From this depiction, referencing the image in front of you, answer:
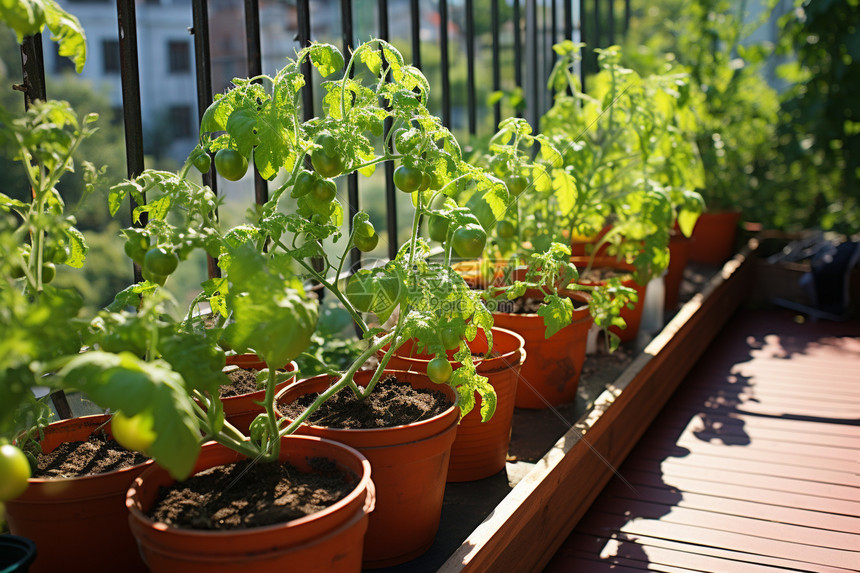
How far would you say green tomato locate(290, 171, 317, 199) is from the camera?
0.96 meters

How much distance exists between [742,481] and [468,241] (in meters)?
1.08

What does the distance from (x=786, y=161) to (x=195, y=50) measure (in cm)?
316

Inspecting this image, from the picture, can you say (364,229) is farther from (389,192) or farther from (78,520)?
(389,192)

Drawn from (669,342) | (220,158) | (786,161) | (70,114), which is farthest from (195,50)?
(786,161)

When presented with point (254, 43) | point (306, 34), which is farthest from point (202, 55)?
point (306, 34)

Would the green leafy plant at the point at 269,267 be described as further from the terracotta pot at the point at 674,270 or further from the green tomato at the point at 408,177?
the terracotta pot at the point at 674,270

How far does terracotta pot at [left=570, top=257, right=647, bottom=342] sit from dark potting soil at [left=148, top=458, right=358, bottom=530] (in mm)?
1276

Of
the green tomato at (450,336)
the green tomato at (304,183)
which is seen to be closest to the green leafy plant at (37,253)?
the green tomato at (304,183)

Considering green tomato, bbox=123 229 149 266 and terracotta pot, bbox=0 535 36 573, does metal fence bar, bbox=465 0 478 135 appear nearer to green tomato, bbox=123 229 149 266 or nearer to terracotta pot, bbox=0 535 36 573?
green tomato, bbox=123 229 149 266

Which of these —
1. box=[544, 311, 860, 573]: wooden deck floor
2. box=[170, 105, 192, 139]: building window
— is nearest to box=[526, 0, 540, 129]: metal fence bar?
box=[544, 311, 860, 573]: wooden deck floor

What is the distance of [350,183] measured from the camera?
1.80 m

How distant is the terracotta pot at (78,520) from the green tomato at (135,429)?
0.33 meters

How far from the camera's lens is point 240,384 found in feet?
4.09

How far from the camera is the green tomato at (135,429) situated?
581 millimetres
